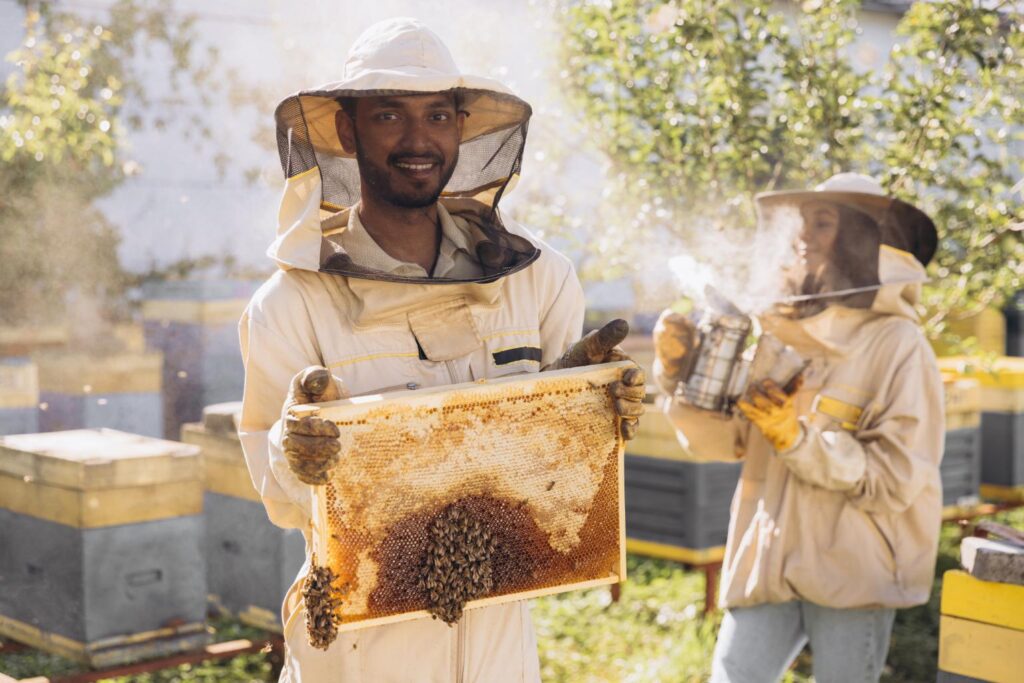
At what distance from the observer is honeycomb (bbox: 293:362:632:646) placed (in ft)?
5.36

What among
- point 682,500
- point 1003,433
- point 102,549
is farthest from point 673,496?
point 1003,433

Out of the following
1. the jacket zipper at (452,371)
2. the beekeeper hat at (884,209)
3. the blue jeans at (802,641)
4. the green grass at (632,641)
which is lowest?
the green grass at (632,641)

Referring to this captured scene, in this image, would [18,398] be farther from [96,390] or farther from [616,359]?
[616,359]

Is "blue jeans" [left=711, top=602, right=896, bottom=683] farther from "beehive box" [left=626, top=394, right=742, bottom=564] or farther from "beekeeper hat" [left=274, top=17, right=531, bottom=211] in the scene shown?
"beehive box" [left=626, top=394, right=742, bottom=564]

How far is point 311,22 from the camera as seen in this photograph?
7426 millimetres

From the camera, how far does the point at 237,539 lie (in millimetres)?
4094

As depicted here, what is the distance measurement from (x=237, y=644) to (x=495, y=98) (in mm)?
2559

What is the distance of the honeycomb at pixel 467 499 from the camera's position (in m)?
1.63

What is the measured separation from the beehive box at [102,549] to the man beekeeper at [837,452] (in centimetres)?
180

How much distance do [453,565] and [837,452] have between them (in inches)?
55.2

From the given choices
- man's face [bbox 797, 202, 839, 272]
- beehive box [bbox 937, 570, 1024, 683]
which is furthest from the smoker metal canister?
beehive box [bbox 937, 570, 1024, 683]

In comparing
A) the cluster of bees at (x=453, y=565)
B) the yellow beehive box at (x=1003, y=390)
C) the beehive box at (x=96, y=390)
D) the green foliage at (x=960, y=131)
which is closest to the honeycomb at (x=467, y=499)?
the cluster of bees at (x=453, y=565)

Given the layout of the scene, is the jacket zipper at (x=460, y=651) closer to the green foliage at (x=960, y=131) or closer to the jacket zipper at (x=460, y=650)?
the jacket zipper at (x=460, y=650)

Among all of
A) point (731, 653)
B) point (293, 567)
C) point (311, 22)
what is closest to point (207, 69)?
point (311, 22)
